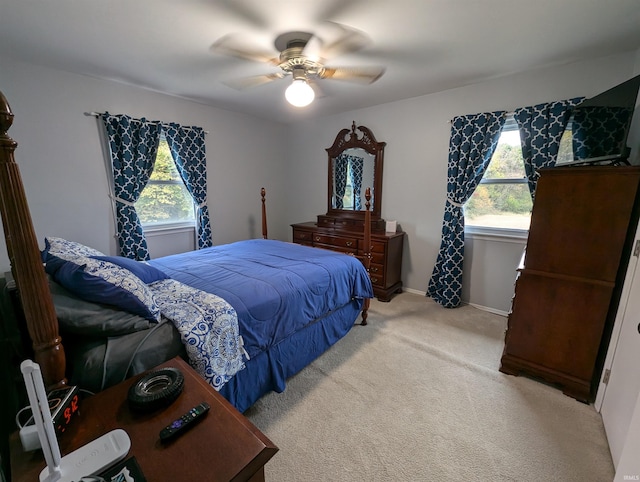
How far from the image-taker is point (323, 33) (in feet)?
6.25

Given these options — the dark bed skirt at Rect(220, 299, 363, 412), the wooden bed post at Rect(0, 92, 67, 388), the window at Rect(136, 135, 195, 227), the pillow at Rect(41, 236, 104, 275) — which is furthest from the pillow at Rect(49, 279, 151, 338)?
the window at Rect(136, 135, 195, 227)

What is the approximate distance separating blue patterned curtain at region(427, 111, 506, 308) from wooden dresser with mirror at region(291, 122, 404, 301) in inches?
23.2

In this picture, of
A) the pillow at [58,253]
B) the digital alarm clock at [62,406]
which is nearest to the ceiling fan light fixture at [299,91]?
the pillow at [58,253]

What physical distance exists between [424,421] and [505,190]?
8.14ft

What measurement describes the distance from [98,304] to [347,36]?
2252 mm

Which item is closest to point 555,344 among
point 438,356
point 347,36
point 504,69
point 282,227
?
point 438,356

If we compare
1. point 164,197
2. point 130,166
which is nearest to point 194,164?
point 164,197

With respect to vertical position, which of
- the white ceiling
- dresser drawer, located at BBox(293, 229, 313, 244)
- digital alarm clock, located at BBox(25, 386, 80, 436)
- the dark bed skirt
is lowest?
the dark bed skirt

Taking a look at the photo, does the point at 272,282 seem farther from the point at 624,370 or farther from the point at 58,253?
the point at 624,370

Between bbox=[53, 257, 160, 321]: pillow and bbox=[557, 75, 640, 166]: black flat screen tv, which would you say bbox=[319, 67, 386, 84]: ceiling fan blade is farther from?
bbox=[53, 257, 160, 321]: pillow

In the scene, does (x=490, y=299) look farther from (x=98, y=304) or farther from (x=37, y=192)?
(x=37, y=192)

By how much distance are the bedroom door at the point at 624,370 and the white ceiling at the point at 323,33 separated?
1.50 metres

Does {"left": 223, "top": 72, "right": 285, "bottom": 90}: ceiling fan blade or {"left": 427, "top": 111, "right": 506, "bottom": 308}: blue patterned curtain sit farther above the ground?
{"left": 223, "top": 72, "right": 285, "bottom": 90}: ceiling fan blade

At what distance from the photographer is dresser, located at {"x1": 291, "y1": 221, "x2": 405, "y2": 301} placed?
3361 mm
